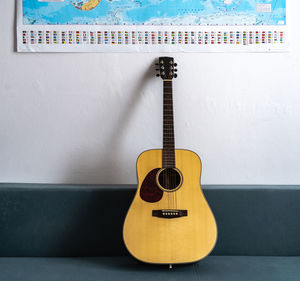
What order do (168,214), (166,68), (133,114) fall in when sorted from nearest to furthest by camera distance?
(168,214) → (166,68) → (133,114)

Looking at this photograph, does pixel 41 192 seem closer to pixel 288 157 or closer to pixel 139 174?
pixel 139 174

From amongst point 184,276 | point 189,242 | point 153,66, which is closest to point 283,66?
point 153,66

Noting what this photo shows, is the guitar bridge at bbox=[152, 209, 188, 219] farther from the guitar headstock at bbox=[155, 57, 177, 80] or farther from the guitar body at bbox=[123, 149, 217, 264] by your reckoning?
the guitar headstock at bbox=[155, 57, 177, 80]

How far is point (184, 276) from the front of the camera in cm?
138

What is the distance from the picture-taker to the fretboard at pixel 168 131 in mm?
1507

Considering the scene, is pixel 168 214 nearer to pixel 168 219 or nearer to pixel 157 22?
pixel 168 219

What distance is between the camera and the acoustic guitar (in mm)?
1430

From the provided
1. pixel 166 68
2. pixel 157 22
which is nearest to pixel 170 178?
pixel 166 68

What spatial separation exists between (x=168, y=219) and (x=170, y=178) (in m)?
0.19

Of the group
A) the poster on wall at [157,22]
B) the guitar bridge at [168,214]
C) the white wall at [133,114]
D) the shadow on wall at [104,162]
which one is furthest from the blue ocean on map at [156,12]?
the guitar bridge at [168,214]

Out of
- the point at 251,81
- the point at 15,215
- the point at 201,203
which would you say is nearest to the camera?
the point at 201,203

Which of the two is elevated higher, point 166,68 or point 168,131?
point 166,68

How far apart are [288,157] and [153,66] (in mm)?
888

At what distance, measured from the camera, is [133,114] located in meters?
1.73
